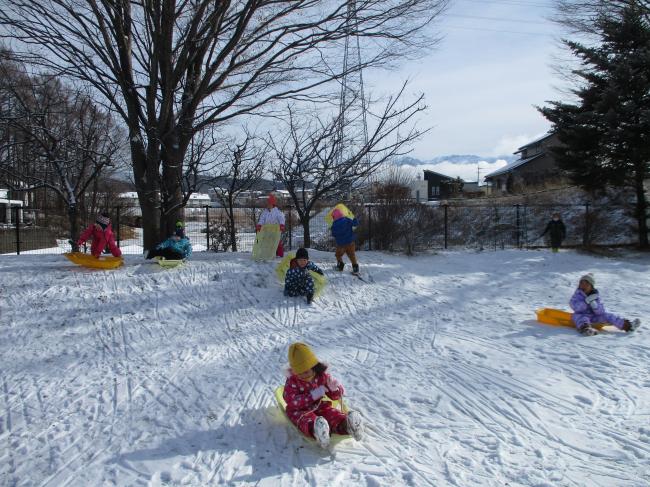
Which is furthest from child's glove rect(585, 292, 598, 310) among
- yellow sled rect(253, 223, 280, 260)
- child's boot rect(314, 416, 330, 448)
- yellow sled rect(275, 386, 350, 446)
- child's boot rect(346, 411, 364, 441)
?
yellow sled rect(253, 223, 280, 260)

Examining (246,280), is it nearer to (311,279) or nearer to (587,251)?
(311,279)

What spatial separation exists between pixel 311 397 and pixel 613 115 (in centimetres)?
1558

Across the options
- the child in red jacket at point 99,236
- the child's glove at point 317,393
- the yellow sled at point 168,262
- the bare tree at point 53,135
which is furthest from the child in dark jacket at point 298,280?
the bare tree at point 53,135

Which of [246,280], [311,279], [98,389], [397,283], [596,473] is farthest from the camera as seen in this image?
[397,283]

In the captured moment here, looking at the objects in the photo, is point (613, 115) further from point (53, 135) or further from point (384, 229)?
point (53, 135)

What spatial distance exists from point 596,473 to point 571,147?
15.6 meters

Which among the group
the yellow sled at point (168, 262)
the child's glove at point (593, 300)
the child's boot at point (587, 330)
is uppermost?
the yellow sled at point (168, 262)

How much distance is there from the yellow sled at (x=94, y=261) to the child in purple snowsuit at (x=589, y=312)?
860cm

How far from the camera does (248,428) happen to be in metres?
4.43

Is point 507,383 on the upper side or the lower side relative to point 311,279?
lower

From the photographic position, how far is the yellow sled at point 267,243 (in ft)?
36.4

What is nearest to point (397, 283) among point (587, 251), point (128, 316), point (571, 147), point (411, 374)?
point (411, 374)

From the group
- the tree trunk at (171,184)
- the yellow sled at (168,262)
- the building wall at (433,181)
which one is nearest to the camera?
the yellow sled at (168,262)

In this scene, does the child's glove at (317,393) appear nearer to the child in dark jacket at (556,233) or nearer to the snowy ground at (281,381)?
the snowy ground at (281,381)
